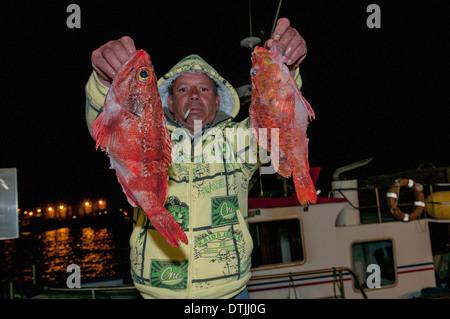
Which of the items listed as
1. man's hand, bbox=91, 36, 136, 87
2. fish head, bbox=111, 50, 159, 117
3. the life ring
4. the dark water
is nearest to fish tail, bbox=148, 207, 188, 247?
fish head, bbox=111, 50, 159, 117

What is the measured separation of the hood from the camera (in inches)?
109

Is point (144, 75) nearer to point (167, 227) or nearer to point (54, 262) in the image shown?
point (167, 227)

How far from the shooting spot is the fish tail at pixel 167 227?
1854mm

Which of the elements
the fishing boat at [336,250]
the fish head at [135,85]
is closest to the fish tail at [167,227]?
the fish head at [135,85]

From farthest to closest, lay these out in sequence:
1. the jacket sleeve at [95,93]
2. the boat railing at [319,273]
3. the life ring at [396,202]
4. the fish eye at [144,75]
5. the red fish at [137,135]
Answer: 1. the life ring at [396,202]
2. the boat railing at [319,273]
3. the jacket sleeve at [95,93]
4. the fish eye at [144,75]
5. the red fish at [137,135]

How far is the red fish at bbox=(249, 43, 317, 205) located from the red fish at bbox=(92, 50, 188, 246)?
0.84 meters

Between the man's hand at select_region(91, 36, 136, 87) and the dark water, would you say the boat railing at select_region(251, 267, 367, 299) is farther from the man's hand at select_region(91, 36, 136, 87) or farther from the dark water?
the dark water

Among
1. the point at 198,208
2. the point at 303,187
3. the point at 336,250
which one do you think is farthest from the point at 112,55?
the point at 336,250

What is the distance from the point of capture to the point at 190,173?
2508 millimetres

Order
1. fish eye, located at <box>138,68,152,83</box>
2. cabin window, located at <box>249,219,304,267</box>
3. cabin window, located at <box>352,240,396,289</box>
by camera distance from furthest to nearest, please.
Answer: cabin window, located at <box>352,240,396,289</box>
cabin window, located at <box>249,219,304,267</box>
fish eye, located at <box>138,68,152,83</box>

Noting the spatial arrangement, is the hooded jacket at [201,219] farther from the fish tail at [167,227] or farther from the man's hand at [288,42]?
the man's hand at [288,42]

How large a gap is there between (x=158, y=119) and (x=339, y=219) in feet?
20.8

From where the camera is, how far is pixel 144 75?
208 centimetres

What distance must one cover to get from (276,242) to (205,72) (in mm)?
4664
